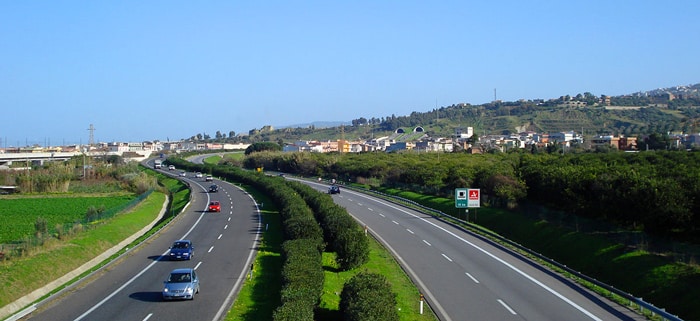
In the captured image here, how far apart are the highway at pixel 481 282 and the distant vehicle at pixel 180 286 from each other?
895 cm

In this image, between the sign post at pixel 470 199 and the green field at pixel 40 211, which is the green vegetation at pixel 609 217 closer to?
the sign post at pixel 470 199

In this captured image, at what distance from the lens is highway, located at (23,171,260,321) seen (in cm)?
2271

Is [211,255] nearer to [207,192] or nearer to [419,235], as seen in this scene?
[419,235]

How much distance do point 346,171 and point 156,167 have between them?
5392 cm

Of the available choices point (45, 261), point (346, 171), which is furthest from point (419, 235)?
point (346, 171)

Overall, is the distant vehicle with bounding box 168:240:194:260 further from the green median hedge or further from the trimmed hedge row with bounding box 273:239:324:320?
the trimmed hedge row with bounding box 273:239:324:320

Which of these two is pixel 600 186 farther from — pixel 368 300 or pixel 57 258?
pixel 57 258

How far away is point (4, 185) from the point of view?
87.0 metres

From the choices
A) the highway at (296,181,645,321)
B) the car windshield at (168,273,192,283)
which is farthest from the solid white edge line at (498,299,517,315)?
the car windshield at (168,273,192,283)

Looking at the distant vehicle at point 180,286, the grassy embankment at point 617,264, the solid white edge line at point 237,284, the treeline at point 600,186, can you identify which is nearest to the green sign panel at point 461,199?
the treeline at point 600,186

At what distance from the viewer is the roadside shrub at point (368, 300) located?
16375 mm

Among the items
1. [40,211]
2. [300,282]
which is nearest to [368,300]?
[300,282]

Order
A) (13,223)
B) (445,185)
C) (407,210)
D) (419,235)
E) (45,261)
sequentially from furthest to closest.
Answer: (445,185) → (407,210) → (13,223) → (419,235) → (45,261)

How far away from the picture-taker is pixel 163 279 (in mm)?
29281
